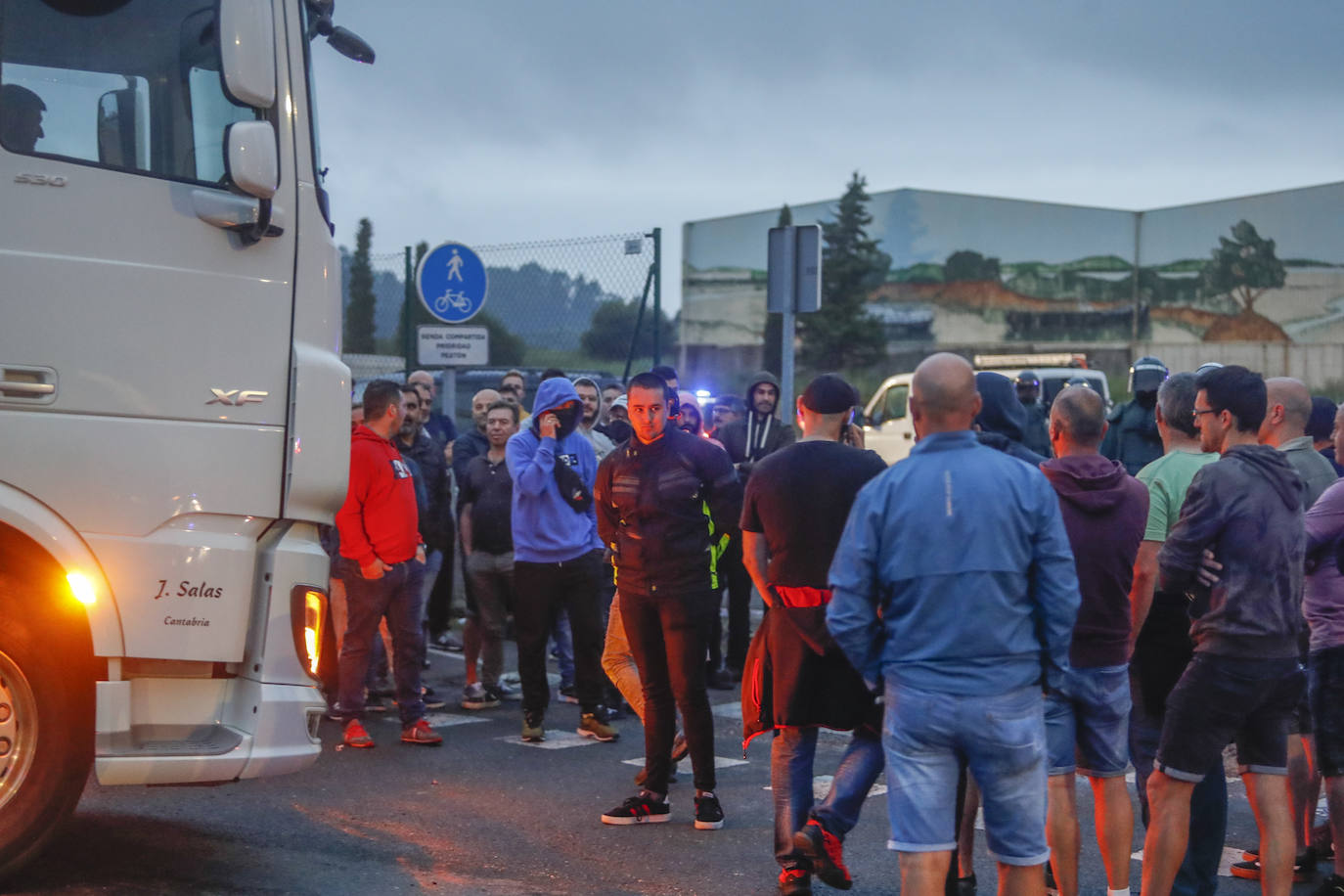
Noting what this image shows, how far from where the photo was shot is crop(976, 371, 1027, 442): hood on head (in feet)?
16.9

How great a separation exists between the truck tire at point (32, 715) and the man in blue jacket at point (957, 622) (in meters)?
2.66

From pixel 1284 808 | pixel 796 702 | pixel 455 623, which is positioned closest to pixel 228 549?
pixel 796 702

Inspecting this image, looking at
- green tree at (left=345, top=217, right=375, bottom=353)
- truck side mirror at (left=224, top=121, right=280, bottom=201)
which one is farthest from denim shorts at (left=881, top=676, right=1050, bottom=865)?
green tree at (left=345, top=217, right=375, bottom=353)

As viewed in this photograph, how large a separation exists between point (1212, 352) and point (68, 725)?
110 ft

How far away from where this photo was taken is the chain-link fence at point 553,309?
1273 cm

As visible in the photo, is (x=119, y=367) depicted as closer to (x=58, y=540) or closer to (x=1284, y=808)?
(x=58, y=540)

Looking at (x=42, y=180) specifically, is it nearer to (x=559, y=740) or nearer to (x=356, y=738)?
(x=356, y=738)

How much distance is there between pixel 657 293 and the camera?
1245cm

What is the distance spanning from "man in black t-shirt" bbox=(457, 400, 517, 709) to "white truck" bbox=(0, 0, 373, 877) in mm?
4044

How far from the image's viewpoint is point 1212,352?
34.2 metres

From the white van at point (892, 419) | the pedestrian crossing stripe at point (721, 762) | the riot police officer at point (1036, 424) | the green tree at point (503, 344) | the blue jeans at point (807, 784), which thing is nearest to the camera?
the blue jeans at point (807, 784)

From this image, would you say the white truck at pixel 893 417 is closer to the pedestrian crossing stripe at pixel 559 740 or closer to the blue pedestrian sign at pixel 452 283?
the blue pedestrian sign at pixel 452 283

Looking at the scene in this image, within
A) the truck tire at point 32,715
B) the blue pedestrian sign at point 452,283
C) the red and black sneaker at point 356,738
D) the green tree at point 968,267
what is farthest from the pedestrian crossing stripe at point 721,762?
the green tree at point 968,267

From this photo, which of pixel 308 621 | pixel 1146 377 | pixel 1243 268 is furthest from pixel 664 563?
pixel 1243 268
